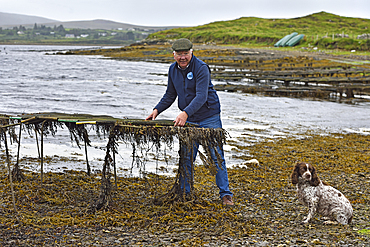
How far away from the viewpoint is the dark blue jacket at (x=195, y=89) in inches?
215

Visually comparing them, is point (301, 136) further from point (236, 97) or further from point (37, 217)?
point (236, 97)

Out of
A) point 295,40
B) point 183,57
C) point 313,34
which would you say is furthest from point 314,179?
point 313,34

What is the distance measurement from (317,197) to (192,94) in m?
2.62

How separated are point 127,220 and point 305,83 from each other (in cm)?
3240

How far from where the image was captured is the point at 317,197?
18.6 feet

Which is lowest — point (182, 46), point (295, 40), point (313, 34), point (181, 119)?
point (181, 119)

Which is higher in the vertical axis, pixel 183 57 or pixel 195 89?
pixel 183 57

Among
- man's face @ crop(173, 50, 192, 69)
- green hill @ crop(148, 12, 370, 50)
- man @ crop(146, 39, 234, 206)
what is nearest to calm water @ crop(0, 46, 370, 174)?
man @ crop(146, 39, 234, 206)

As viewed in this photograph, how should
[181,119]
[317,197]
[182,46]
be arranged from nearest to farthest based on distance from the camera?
[182,46], [181,119], [317,197]

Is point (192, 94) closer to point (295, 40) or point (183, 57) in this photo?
point (183, 57)

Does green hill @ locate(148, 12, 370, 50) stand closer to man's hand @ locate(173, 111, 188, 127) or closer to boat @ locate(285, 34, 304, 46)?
boat @ locate(285, 34, 304, 46)

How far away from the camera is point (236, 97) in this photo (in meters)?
28.0

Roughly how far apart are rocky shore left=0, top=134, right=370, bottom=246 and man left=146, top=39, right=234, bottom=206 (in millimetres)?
658

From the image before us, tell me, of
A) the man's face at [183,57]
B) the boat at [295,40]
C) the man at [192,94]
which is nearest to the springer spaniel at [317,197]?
the man at [192,94]
